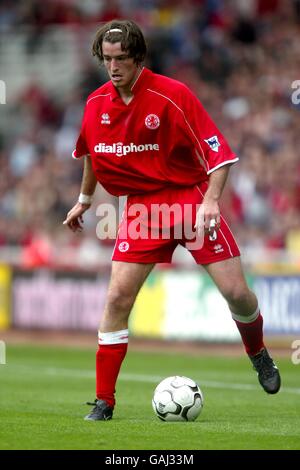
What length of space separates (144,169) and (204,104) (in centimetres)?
1153

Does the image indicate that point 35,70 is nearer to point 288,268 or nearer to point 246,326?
point 288,268

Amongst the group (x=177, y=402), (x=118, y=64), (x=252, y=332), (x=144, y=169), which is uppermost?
(x=118, y=64)

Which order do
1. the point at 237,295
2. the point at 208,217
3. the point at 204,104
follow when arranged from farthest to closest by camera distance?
the point at 204,104 < the point at 237,295 < the point at 208,217

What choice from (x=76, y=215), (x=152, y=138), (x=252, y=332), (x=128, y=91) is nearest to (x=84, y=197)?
(x=76, y=215)

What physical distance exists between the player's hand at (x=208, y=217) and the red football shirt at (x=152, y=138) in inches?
12.0

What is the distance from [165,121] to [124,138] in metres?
0.31

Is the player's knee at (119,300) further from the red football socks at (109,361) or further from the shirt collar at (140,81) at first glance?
the shirt collar at (140,81)

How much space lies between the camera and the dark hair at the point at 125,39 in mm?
8008

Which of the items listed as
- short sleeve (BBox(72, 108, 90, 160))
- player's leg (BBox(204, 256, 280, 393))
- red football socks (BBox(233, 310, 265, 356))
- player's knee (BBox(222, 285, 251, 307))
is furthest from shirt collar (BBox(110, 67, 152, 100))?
red football socks (BBox(233, 310, 265, 356))

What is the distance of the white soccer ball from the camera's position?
8227 mm

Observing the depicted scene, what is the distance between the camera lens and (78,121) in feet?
71.6

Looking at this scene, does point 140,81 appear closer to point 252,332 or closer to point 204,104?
point 252,332

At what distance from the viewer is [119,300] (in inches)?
324

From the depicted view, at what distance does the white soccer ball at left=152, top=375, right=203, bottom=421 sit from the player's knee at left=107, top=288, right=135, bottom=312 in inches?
24.4
